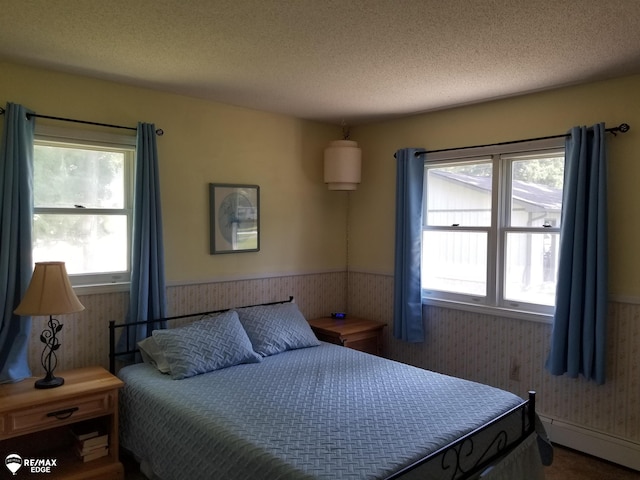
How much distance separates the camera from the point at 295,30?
230 cm

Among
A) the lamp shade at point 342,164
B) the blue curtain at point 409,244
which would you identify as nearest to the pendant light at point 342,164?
the lamp shade at point 342,164

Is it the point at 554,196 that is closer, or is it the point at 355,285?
the point at 554,196

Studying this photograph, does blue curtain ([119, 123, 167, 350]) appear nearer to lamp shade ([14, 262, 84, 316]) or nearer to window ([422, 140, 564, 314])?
lamp shade ([14, 262, 84, 316])

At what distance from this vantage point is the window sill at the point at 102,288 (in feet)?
10.1

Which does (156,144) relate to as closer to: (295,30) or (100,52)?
(100,52)

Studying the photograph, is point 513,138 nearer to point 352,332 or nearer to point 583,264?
point 583,264

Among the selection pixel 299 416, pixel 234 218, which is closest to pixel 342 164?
pixel 234 218

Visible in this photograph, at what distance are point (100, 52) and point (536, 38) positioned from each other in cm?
229

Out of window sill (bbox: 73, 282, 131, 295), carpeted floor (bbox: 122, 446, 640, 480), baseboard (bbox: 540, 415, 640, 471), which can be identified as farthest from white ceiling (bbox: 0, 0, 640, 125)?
carpeted floor (bbox: 122, 446, 640, 480)

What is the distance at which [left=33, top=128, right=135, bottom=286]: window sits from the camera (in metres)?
3.03

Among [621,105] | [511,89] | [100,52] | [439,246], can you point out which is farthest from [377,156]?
[100,52]

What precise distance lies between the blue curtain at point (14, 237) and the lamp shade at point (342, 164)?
90.4 inches

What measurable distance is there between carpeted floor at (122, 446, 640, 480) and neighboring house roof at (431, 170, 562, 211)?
1.66 meters

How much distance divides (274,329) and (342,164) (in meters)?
1.58
